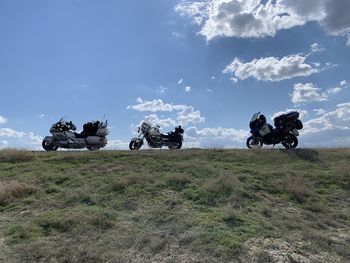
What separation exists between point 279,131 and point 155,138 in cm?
627

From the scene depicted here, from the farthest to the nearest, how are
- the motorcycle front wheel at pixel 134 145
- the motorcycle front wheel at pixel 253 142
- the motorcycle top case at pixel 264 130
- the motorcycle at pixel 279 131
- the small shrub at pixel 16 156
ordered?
the motorcycle front wheel at pixel 134 145
the motorcycle front wheel at pixel 253 142
the motorcycle top case at pixel 264 130
the motorcycle at pixel 279 131
the small shrub at pixel 16 156

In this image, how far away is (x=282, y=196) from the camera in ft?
38.7

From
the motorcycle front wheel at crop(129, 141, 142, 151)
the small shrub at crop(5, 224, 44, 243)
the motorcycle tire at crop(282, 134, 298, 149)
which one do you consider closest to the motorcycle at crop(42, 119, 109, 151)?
the motorcycle front wheel at crop(129, 141, 142, 151)

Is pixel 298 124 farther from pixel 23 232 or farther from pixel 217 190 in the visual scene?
pixel 23 232

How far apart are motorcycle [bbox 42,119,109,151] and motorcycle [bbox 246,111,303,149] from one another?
7.18m

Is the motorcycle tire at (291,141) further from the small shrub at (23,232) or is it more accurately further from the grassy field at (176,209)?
the small shrub at (23,232)

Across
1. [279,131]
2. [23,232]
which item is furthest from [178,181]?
[279,131]

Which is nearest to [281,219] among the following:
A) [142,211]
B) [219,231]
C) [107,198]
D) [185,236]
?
[219,231]

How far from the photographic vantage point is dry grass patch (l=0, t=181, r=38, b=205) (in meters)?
11.8

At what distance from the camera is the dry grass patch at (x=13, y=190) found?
11.8m

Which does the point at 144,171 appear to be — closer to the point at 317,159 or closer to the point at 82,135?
the point at 317,159

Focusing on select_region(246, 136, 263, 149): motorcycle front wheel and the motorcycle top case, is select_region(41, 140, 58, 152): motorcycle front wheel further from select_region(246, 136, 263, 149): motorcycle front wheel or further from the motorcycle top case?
the motorcycle top case

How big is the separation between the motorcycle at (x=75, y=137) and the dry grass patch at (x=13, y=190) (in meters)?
9.83

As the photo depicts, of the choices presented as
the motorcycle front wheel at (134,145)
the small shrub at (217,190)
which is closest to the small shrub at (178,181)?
the small shrub at (217,190)
